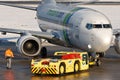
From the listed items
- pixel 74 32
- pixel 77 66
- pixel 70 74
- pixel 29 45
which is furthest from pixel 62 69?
pixel 29 45

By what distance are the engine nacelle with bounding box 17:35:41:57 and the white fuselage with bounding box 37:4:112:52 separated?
209 centimetres

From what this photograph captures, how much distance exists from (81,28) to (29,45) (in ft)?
15.8

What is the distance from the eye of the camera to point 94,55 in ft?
105

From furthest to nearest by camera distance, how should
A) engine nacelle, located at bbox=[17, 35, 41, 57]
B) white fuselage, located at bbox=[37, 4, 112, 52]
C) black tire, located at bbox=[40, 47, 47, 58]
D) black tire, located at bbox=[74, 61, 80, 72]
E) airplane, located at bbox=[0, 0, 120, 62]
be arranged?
black tire, located at bbox=[40, 47, 47, 58] → engine nacelle, located at bbox=[17, 35, 41, 57] → airplane, located at bbox=[0, 0, 120, 62] → white fuselage, located at bbox=[37, 4, 112, 52] → black tire, located at bbox=[74, 61, 80, 72]

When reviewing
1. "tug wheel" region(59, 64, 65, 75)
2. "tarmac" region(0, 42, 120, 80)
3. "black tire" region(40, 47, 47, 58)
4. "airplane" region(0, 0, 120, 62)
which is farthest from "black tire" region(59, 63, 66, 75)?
"black tire" region(40, 47, 47, 58)

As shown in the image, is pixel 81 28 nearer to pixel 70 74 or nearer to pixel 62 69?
pixel 70 74

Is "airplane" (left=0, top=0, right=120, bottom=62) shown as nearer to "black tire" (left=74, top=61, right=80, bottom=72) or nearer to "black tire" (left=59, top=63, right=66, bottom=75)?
"black tire" (left=74, top=61, right=80, bottom=72)

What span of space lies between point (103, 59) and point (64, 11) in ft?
16.5

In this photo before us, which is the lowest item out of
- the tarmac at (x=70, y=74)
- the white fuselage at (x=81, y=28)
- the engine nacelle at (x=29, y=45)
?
the tarmac at (x=70, y=74)

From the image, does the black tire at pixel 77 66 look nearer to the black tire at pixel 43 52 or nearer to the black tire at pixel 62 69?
the black tire at pixel 62 69

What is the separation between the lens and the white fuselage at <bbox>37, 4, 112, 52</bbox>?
31.1 metres

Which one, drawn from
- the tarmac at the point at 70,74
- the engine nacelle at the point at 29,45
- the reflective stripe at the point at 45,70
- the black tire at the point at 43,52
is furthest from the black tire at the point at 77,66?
the black tire at the point at 43,52

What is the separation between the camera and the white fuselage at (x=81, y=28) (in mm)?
31119

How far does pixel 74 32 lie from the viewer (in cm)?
3344
